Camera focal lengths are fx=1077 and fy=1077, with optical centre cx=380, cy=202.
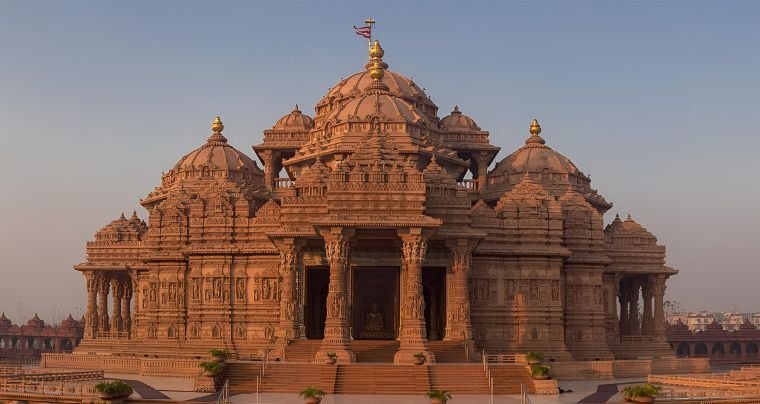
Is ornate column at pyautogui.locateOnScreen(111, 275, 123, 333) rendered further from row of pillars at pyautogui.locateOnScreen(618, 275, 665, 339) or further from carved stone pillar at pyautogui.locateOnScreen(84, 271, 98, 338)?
row of pillars at pyautogui.locateOnScreen(618, 275, 665, 339)

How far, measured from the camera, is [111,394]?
125ft

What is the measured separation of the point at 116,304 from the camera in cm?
7900

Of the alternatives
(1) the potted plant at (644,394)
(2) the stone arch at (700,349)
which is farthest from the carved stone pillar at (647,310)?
(1) the potted plant at (644,394)

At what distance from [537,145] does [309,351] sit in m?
29.8

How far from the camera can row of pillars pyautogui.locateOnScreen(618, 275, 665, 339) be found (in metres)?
70.1

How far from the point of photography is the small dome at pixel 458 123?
2987 inches

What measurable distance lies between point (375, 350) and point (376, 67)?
85.4ft

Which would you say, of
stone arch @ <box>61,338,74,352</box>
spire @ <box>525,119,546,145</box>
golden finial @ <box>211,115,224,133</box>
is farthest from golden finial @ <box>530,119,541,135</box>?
stone arch @ <box>61,338,74,352</box>

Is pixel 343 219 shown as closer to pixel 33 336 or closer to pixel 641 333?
pixel 641 333

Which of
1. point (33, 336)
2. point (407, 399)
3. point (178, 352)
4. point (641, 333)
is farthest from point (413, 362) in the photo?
point (33, 336)

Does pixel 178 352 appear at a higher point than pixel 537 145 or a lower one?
lower

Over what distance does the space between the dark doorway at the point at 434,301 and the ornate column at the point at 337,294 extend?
956 centimetres

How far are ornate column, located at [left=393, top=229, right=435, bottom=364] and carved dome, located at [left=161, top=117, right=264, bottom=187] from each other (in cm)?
2688

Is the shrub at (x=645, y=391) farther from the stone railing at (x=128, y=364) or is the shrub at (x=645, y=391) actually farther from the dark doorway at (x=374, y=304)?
the dark doorway at (x=374, y=304)
